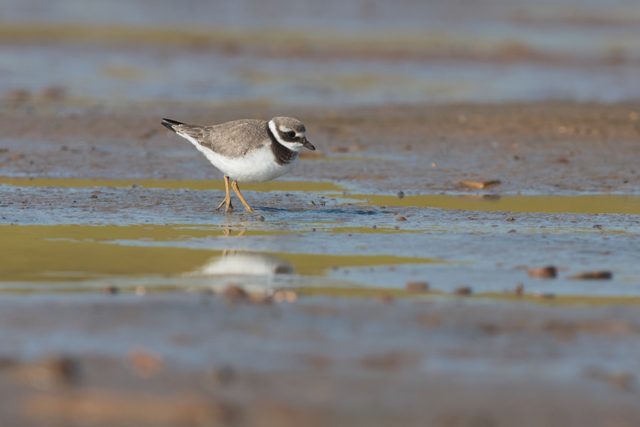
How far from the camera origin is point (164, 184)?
444 inches

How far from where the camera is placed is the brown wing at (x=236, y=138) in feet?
30.6

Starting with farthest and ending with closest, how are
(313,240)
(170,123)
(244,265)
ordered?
(170,123)
(313,240)
(244,265)

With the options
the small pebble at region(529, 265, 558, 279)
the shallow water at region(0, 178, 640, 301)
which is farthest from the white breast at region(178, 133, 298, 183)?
the small pebble at region(529, 265, 558, 279)

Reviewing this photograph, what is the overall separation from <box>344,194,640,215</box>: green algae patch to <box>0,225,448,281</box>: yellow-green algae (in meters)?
2.62

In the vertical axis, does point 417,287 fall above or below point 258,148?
below

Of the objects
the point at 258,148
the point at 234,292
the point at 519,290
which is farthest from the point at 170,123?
the point at 519,290

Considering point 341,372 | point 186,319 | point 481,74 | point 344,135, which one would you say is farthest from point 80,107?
point 341,372

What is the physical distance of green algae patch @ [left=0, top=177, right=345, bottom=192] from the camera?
433 inches

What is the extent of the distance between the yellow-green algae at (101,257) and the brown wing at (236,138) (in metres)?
1.20

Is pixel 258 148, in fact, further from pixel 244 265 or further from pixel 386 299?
pixel 386 299

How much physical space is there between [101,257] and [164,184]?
3916mm

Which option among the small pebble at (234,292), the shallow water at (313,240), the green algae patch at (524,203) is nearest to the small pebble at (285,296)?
the small pebble at (234,292)

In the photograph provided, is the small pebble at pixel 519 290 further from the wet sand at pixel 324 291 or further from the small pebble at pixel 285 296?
the small pebble at pixel 285 296

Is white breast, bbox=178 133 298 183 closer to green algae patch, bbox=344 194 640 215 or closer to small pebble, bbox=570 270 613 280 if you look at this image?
green algae patch, bbox=344 194 640 215
